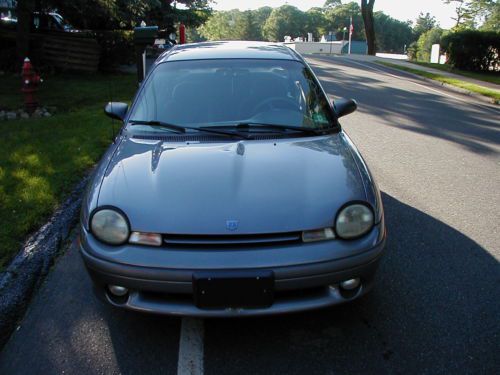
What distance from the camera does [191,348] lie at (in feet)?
8.49

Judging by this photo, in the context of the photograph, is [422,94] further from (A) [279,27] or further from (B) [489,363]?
(A) [279,27]

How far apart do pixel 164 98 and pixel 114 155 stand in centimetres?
75

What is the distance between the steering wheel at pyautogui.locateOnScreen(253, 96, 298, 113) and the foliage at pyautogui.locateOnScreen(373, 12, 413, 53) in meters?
119

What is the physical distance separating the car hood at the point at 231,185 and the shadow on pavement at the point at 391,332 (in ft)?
2.25

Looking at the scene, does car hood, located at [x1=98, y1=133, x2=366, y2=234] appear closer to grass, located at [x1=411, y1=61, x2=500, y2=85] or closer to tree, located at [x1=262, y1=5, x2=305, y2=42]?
grass, located at [x1=411, y1=61, x2=500, y2=85]

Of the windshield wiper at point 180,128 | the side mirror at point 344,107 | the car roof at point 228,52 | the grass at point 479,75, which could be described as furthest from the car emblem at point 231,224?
the grass at point 479,75

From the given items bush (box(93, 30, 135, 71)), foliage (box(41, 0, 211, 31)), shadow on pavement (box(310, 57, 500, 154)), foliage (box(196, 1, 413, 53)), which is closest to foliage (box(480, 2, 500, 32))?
foliage (box(196, 1, 413, 53))

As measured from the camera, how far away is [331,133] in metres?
3.42

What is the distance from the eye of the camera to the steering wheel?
3562 mm

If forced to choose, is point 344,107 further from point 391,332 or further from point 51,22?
point 51,22

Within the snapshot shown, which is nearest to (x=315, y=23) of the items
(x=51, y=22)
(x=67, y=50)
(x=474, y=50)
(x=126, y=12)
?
(x=474, y=50)

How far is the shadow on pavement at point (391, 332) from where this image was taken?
96.3 inches

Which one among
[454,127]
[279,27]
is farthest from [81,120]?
[279,27]

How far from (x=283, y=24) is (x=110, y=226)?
407 ft
